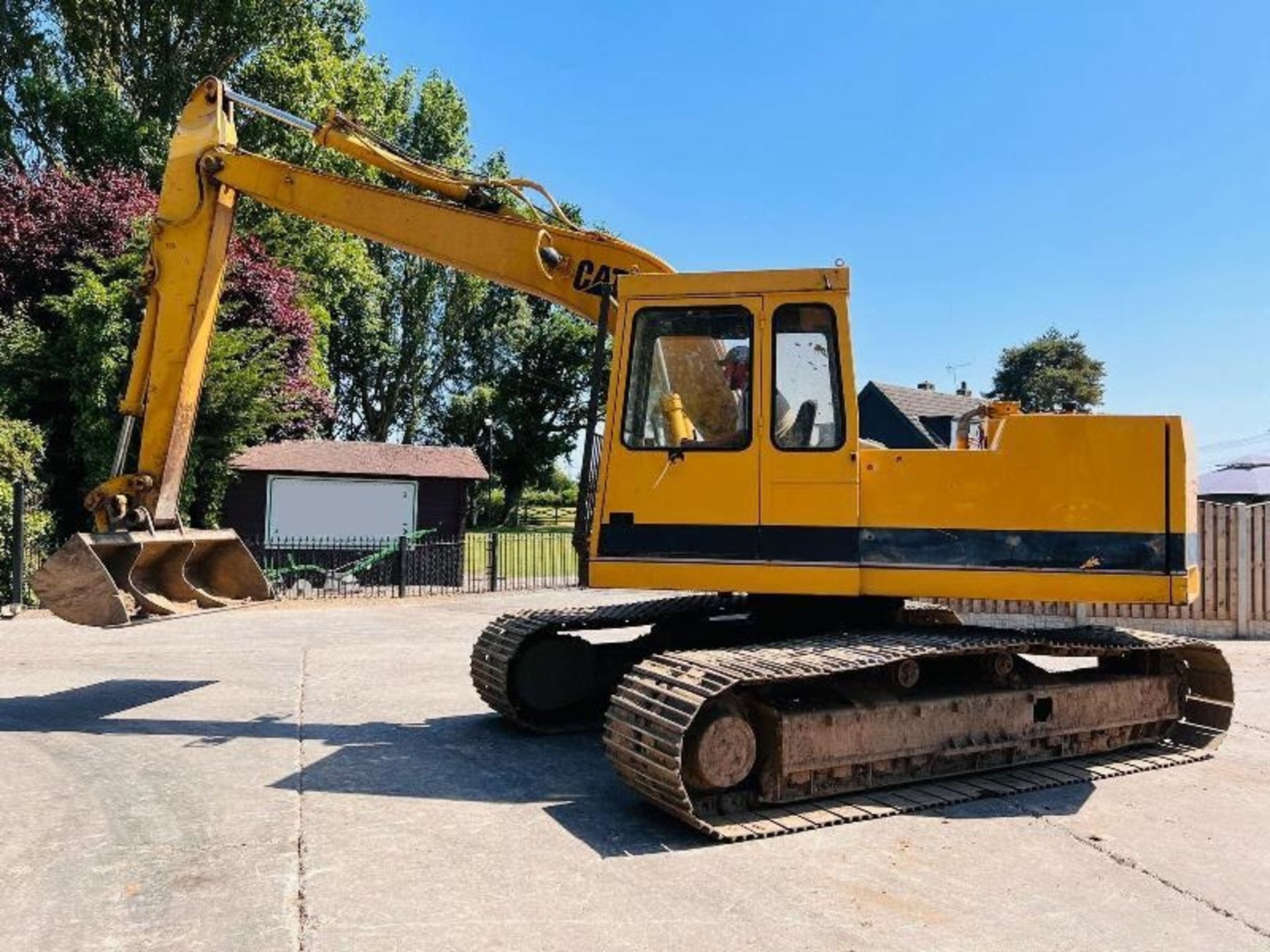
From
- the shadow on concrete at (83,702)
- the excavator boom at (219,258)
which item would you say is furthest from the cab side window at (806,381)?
the shadow on concrete at (83,702)

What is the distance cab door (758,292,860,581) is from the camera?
5.88m

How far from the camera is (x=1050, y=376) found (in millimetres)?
57188

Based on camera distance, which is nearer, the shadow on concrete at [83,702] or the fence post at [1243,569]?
the shadow on concrete at [83,702]

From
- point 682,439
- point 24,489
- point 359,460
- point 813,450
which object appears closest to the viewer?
point 813,450

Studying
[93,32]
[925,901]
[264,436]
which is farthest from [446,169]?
[93,32]

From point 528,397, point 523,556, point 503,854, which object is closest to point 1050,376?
point 528,397

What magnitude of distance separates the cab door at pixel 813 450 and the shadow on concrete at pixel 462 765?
167 centimetres

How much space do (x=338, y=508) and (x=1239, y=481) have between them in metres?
20.2

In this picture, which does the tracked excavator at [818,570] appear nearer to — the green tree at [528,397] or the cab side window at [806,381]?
the cab side window at [806,381]

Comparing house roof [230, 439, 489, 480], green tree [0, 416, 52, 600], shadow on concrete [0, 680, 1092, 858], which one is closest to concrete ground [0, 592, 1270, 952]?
shadow on concrete [0, 680, 1092, 858]

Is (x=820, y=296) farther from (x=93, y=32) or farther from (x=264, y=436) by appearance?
(x=93, y=32)

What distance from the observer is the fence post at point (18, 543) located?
44.6 feet

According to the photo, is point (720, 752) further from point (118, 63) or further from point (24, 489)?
point (118, 63)

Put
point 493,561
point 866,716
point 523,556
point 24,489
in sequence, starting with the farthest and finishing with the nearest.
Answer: point 523,556
point 493,561
point 24,489
point 866,716
